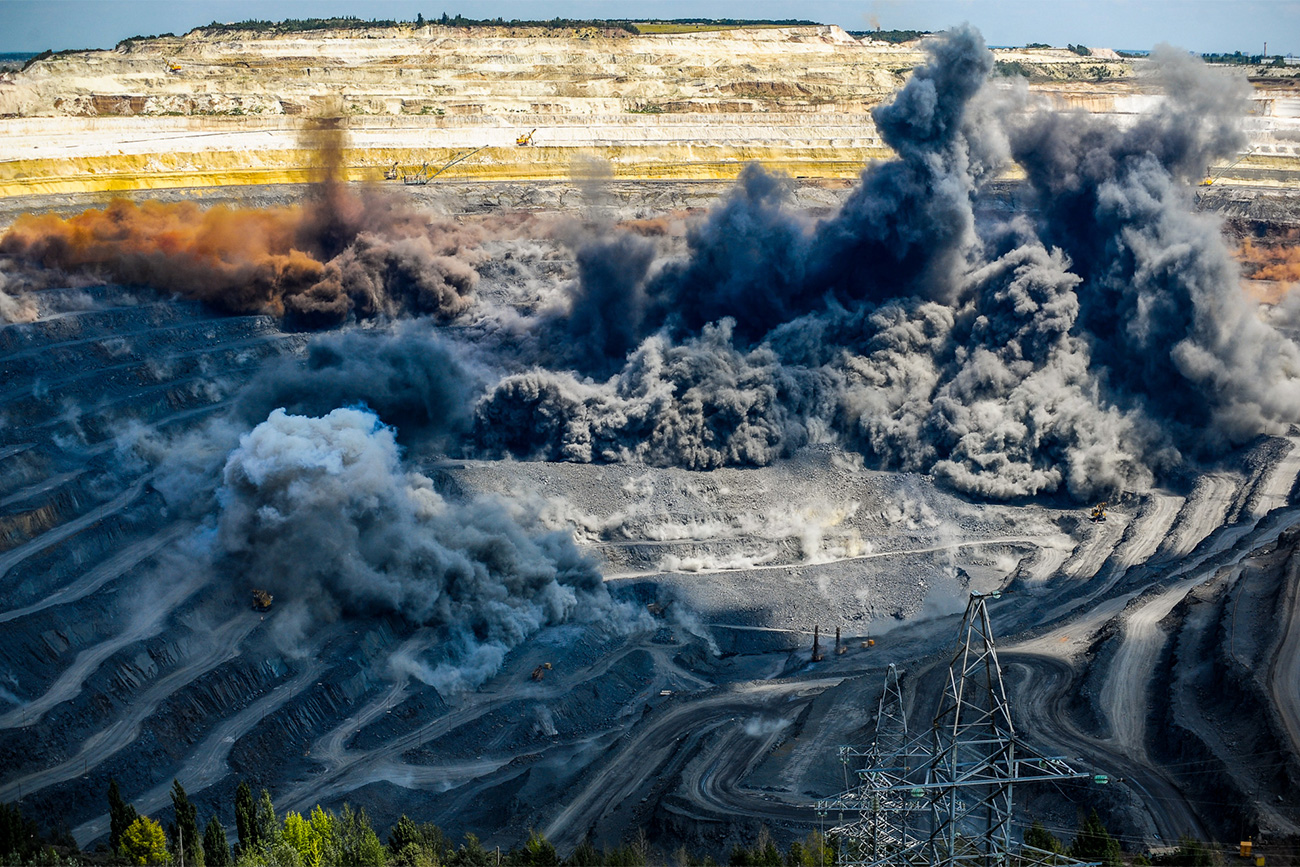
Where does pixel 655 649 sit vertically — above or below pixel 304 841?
below

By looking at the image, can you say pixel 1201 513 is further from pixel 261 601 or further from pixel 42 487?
pixel 42 487

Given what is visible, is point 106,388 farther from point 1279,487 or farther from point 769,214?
point 1279,487

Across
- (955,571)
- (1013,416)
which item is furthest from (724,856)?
(1013,416)

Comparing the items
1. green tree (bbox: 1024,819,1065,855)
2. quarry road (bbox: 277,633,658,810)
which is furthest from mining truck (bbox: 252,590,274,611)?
green tree (bbox: 1024,819,1065,855)

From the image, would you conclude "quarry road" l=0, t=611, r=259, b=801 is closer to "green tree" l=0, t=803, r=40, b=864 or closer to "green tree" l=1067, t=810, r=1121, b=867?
"green tree" l=0, t=803, r=40, b=864

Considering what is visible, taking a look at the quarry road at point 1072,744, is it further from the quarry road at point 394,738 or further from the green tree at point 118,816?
the green tree at point 118,816

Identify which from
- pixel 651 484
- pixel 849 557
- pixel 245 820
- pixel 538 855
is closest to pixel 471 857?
pixel 538 855
